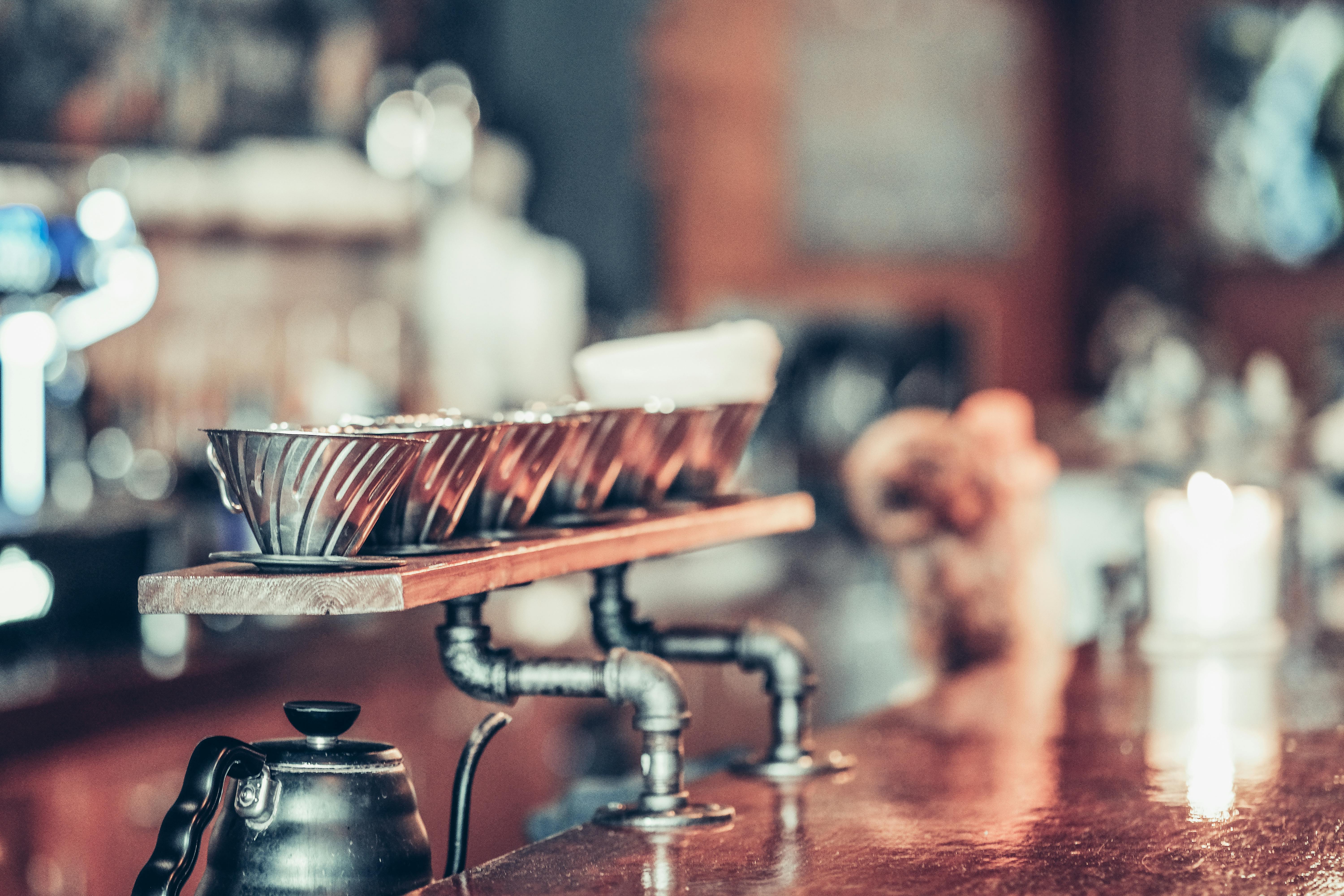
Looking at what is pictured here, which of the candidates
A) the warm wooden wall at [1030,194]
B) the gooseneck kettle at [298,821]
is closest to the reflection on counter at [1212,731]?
the gooseneck kettle at [298,821]

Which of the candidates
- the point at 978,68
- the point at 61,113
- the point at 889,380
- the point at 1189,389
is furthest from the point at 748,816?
the point at 978,68

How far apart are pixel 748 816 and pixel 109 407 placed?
2.72 meters

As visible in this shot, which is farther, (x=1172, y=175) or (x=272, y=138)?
(x=1172, y=175)

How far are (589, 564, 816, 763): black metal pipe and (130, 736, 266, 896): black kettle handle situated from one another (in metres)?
0.42

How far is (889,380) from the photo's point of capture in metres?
5.62

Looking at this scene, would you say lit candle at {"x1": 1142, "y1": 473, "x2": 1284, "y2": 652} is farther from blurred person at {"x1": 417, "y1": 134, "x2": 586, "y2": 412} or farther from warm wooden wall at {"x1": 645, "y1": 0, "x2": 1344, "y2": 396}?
warm wooden wall at {"x1": 645, "y1": 0, "x2": 1344, "y2": 396}

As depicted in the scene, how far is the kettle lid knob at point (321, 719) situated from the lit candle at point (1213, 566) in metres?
1.09

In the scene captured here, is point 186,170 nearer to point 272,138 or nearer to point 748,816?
point 272,138

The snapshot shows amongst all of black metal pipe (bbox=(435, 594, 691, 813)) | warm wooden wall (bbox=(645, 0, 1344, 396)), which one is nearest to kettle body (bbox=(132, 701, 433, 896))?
black metal pipe (bbox=(435, 594, 691, 813))

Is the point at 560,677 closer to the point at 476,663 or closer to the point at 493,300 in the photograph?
the point at 476,663

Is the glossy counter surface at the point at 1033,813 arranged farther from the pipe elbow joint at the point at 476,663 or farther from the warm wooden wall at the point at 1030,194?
the warm wooden wall at the point at 1030,194

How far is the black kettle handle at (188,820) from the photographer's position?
1.01 meters

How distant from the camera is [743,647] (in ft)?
4.69

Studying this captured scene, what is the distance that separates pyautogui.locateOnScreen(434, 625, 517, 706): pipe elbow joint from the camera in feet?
3.91
